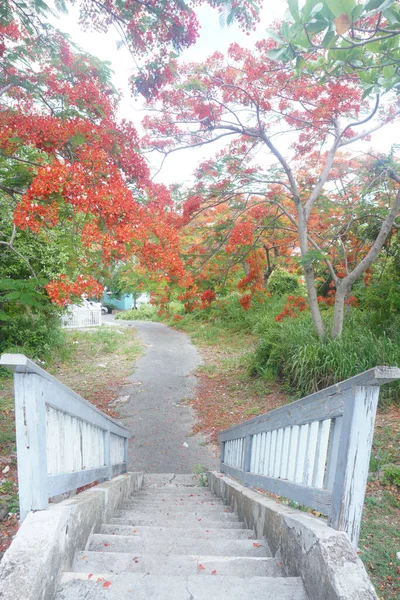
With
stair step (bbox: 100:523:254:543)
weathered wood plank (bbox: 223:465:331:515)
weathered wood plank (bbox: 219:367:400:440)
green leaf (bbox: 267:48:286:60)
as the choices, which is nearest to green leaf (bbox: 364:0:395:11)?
green leaf (bbox: 267:48:286:60)

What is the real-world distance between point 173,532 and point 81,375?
27.4 ft

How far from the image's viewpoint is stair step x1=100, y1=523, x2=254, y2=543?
2.36m

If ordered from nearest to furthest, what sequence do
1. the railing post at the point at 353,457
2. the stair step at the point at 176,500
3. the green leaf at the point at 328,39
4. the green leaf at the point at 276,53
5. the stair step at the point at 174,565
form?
the railing post at the point at 353,457 < the stair step at the point at 174,565 < the green leaf at the point at 328,39 < the green leaf at the point at 276,53 < the stair step at the point at 176,500

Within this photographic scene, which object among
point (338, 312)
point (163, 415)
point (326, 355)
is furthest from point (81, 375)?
Answer: point (338, 312)

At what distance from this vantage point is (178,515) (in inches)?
123

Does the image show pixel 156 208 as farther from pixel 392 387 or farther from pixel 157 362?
pixel 157 362

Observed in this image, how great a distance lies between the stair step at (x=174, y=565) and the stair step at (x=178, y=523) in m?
0.86

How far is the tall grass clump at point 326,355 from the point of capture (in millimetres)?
6387

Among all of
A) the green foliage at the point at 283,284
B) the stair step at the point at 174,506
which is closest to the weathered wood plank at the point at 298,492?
the stair step at the point at 174,506

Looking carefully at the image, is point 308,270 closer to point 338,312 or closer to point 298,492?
point 338,312

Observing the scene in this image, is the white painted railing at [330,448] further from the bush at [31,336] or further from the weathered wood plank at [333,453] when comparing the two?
the bush at [31,336]

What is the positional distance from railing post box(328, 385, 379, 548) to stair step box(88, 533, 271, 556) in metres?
0.77

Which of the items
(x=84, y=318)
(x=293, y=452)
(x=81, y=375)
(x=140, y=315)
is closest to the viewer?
(x=293, y=452)

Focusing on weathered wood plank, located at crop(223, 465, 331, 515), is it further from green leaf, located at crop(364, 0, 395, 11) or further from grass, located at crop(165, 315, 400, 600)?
green leaf, located at crop(364, 0, 395, 11)
